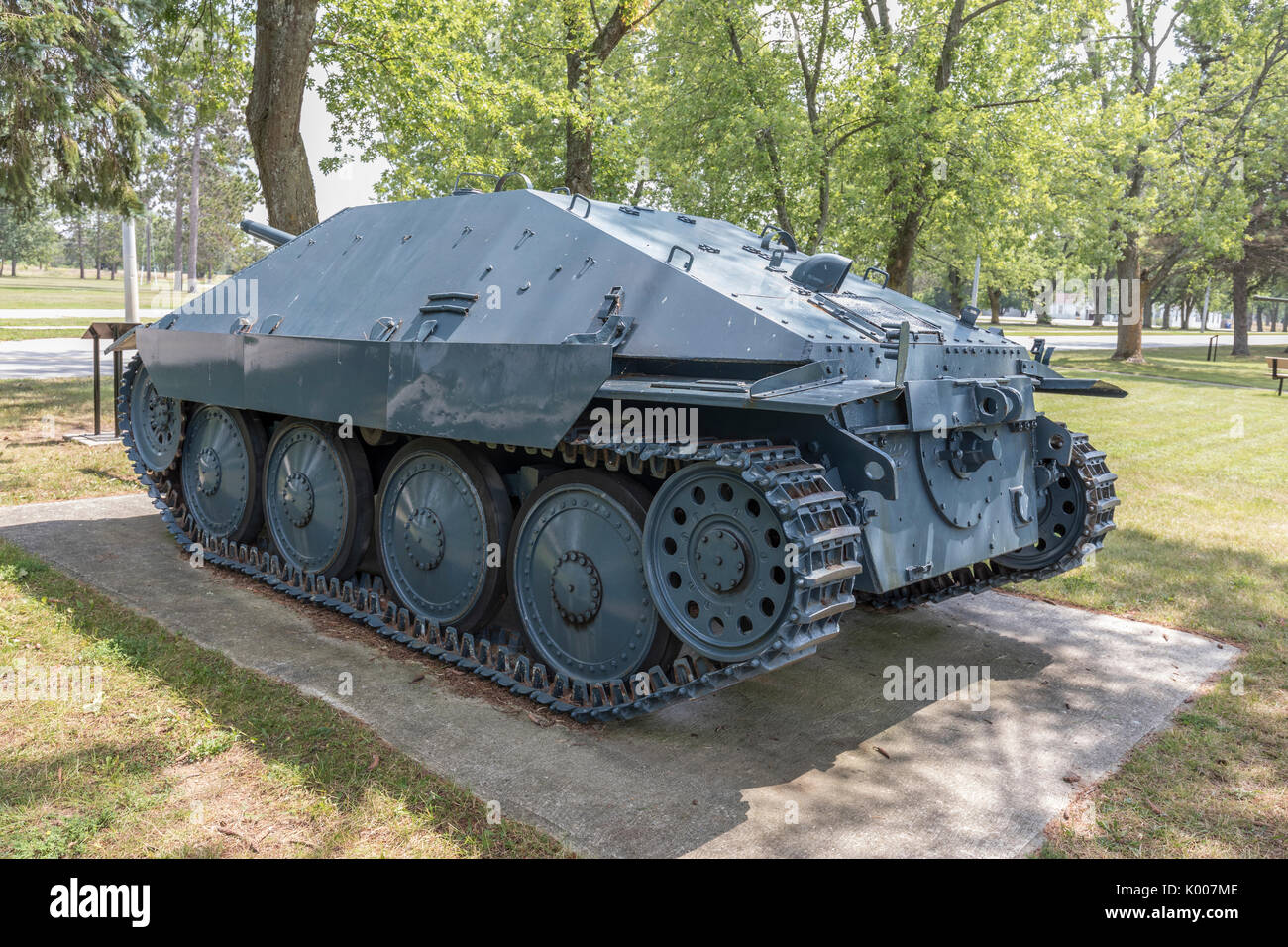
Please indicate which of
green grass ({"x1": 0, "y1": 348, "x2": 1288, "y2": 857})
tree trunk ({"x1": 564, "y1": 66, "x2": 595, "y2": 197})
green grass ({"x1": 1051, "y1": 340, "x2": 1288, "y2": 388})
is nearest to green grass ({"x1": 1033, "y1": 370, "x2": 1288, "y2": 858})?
green grass ({"x1": 0, "y1": 348, "x2": 1288, "y2": 857})

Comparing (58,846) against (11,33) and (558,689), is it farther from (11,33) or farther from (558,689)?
(11,33)

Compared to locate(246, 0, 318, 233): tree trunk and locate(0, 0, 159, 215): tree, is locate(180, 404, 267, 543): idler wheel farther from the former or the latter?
locate(0, 0, 159, 215): tree

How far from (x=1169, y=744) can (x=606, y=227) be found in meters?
4.08

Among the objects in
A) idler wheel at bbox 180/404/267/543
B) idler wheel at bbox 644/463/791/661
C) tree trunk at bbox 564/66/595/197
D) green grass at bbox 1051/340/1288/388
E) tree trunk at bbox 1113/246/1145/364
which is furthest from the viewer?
tree trunk at bbox 1113/246/1145/364

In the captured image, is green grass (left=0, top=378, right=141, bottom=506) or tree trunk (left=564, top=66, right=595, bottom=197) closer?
green grass (left=0, top=378, right=141, bottom=506)

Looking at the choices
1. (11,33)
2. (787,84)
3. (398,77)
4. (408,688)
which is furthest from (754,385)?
(787,84)

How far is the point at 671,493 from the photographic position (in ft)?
16.2

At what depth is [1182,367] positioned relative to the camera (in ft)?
109

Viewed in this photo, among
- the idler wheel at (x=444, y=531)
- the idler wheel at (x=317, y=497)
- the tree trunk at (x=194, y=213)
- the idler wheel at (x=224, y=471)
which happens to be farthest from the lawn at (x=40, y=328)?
the idler wheel at (x=444, y=531)

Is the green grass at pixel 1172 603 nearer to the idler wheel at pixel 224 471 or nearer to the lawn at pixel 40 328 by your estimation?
the idler wheel at pixel 224 471

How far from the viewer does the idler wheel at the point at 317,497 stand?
718cm

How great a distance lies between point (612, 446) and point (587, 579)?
0.87m

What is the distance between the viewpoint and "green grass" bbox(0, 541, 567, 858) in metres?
4.10

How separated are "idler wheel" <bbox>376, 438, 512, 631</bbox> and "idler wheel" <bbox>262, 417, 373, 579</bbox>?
0.26 meters
